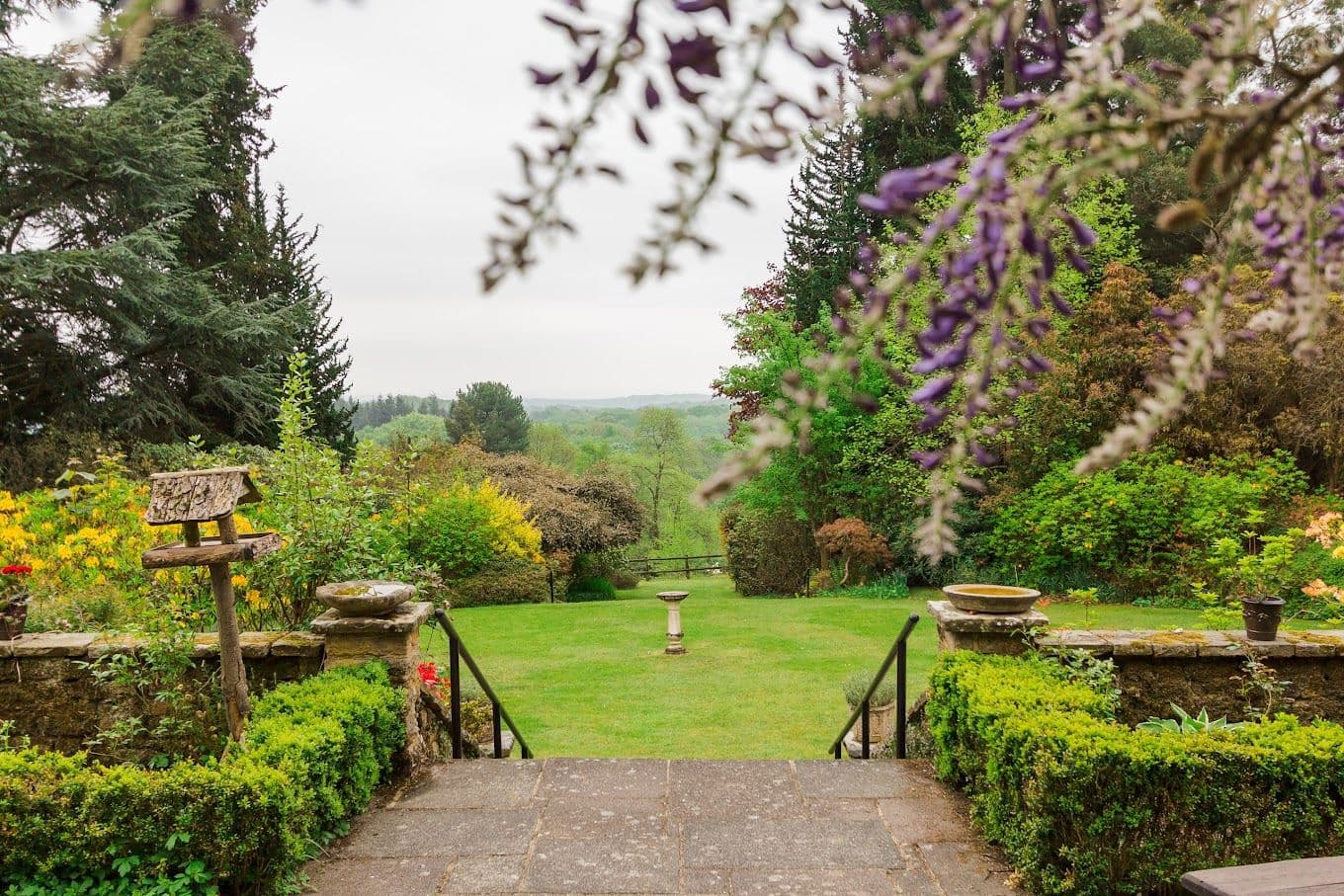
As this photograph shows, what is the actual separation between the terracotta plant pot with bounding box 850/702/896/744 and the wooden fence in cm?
1742

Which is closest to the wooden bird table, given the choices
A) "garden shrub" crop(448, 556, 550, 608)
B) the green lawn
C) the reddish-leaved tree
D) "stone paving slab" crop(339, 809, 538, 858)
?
"stone paving slab" crop(339, 809, 538, 858)

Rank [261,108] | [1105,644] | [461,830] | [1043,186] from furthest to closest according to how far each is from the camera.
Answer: [261,108], [1105,644], [461,830], [1043,186]

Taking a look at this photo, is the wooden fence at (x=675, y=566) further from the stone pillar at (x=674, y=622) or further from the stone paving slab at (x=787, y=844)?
the stone paving slab at (x=787, y=844)

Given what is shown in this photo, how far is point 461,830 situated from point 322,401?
626 inches

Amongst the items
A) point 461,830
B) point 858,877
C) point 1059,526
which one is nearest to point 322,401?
point 1059,526

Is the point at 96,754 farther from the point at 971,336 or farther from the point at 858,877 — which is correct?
the point at 971,336

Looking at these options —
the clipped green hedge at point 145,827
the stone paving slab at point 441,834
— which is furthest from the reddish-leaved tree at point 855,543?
the clipped green hedge at point 145,827

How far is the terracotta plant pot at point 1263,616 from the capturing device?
489cm

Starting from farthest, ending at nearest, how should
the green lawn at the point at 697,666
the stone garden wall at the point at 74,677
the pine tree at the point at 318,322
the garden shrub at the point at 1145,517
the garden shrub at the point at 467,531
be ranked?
the pine tree at the point at 318,322, the garden shrub at the point at 467,531, the garden shrub at the point at 1145,517, the green lawn at the point at 697,666, the stone garden wall at the point at 74,677

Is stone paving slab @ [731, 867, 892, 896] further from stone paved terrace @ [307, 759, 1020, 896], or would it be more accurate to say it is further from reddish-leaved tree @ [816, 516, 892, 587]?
reddish-leaved tree @ [816, 516, 892, 587]

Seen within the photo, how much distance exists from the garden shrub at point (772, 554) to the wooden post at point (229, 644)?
12.5 metres

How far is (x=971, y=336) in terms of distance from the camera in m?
0.87

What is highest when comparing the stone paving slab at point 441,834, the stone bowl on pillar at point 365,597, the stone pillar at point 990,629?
the stone bowl on pillar at point 365,597

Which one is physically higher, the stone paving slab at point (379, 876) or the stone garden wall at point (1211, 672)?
the stone garden wall at point (1211, 672)
